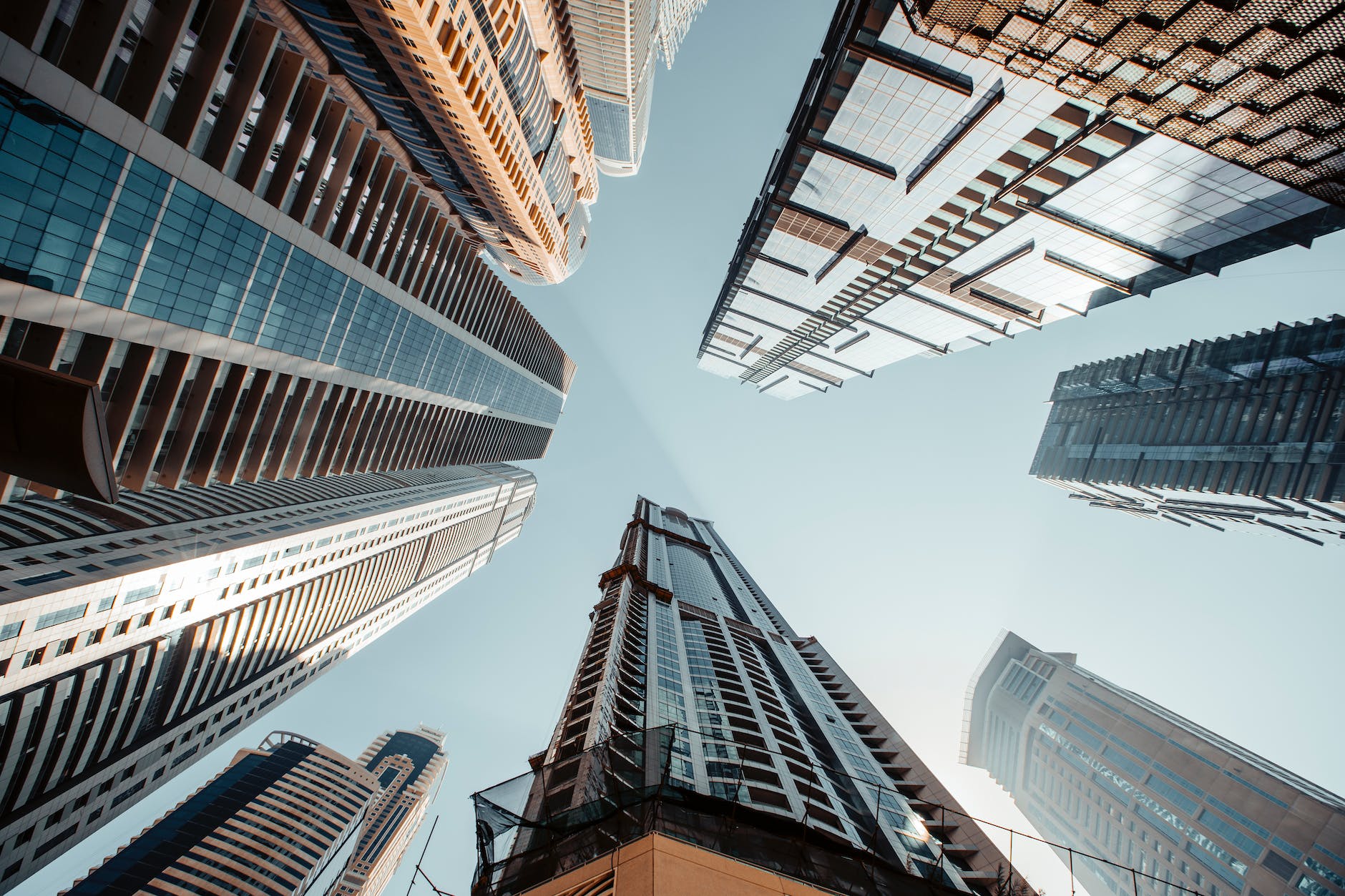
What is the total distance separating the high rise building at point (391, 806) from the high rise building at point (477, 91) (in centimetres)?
15647

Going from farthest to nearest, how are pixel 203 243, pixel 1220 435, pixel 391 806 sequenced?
1. pixel 391 806
2. pixel 1220 435
3. pixel 203 243

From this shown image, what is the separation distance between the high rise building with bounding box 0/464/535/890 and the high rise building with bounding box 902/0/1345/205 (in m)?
79.1

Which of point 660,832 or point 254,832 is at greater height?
point 660,832

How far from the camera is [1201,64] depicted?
2455cm

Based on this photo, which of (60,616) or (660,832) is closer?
(660,832)

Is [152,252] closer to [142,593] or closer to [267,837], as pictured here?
[142,593]

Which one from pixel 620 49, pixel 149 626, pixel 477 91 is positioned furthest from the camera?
pixel 620 49

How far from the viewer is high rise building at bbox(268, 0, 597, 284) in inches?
2852

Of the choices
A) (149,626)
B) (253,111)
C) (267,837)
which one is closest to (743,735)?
(253,111)

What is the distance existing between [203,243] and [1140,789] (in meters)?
129

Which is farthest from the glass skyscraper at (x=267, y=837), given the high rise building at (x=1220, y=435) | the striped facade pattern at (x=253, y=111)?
the high rise building at (x=1220, y=435)

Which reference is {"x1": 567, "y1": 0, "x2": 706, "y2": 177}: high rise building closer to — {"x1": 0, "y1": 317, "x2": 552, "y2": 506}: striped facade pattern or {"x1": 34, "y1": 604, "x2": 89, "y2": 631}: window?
{"x1": 0, "y1": 317, "x2": 552, "y2": 506}: striped facade pattern

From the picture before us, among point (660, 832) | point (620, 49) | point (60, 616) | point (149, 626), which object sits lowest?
point (149, 626)

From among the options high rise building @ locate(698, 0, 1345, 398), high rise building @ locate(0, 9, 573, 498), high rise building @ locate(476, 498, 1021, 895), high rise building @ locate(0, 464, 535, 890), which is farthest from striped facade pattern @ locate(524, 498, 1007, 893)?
high rise building @ locate(0, 464, 535, 890)
